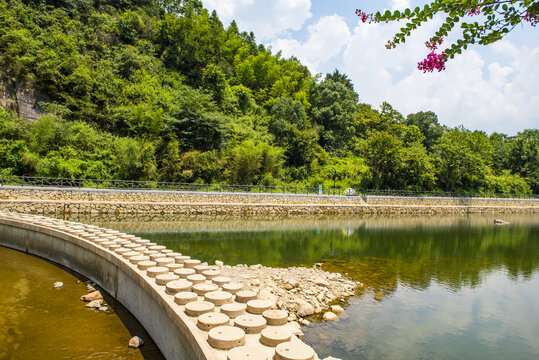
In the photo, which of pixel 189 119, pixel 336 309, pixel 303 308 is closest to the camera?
pixel 303 308

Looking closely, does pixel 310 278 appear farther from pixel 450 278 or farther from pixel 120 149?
pixel 120 149

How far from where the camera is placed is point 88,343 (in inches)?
204

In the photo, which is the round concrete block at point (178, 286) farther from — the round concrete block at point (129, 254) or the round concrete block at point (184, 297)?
the round concrete block at point (129, 254)

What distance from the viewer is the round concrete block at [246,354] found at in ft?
10.2

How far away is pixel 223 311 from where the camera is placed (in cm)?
423

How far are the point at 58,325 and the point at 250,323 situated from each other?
13.3 ft

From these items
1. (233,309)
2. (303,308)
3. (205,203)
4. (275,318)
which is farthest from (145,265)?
(205,203)

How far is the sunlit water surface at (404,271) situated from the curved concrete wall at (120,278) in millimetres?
2786

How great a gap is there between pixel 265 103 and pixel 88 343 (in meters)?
39.6

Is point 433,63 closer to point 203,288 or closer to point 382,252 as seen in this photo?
point 203,288

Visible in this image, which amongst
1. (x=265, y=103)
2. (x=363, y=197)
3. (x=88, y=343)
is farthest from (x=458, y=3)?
(x=265, y=103)

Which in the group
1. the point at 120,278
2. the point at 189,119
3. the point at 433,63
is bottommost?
the point at 120,278

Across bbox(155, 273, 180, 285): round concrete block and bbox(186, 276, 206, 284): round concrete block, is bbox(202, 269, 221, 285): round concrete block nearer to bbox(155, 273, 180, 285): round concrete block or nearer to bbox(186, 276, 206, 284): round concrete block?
bbox(186, 276, 206, 284): round concrete block

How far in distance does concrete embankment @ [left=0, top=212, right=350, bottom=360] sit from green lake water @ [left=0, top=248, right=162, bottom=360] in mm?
325
